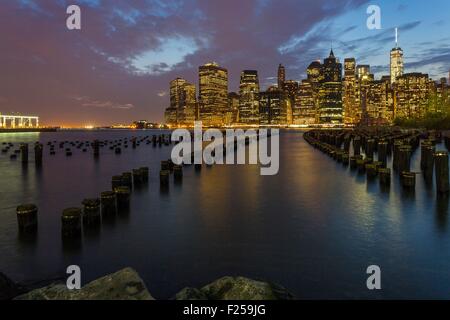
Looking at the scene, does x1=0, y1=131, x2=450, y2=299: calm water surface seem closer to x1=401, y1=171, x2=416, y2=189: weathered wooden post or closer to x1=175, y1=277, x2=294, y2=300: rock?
x1=401, y1=171, x2=416, y2=189: weathered wooden post

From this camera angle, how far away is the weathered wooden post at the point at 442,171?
56.9 feet

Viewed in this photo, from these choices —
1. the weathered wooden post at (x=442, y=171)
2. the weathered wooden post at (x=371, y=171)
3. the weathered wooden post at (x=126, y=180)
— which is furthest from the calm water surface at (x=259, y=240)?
the weathered wooden post at (x=371, y=171)

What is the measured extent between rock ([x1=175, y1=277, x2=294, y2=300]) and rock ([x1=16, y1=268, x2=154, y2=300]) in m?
0.76

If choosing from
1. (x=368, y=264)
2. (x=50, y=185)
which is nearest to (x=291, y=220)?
(x=368, y=264)

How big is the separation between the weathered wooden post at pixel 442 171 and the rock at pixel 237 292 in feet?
51.0

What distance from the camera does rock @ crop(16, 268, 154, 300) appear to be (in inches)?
228

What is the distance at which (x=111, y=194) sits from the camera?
14.6 meters

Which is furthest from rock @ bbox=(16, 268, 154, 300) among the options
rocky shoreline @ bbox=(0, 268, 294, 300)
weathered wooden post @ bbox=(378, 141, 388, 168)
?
weathered wooden post @ bbox=(378, 141, 388, 168)

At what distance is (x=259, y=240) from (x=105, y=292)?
712cm

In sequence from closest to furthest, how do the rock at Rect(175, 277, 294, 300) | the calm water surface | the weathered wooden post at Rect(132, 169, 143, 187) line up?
the rock at Rect(175, 277, 294, 300) → the calm water surface → the weathered wooden post at Rect(132, 169, 143, 187)

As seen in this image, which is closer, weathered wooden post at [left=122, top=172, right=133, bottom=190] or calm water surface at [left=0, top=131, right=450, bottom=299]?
calm water surface at [left=0, top=131, right=450, bottom=299]
